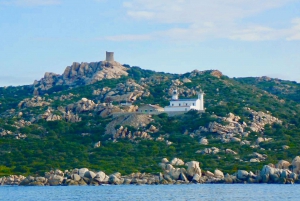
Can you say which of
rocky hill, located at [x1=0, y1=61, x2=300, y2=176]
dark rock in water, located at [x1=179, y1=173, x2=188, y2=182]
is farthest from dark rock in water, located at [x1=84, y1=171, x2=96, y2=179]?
dark rock in water, located at [x1=179, y1=173, x2=188, y2=182]

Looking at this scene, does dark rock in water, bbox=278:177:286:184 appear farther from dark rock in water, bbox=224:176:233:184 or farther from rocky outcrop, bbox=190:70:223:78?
rocky outcrop, bbox=190:70:223:78

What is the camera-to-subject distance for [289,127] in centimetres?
11844

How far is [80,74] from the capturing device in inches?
6683

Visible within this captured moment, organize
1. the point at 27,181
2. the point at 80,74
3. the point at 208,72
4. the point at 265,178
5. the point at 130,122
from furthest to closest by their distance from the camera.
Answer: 1. the point at 80,74
2. the point at 208,72
3. the point at 130,122
4. the point at 27,181
5. the point at 265,178

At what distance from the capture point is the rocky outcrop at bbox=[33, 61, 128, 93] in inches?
6535

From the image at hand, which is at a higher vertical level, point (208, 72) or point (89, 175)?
point (208, 72)

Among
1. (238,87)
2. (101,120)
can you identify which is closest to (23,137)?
(101,120)

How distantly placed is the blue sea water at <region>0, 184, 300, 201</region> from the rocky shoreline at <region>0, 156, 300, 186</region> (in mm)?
3313

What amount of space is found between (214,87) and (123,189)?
248 feet

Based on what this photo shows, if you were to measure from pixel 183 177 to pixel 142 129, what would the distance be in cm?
3204

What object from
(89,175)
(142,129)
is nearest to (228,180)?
(89,175)

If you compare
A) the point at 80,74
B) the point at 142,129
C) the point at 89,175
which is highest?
the point at 80,74

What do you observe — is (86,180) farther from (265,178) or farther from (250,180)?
(265,178)

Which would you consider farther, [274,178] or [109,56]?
[109,56]
